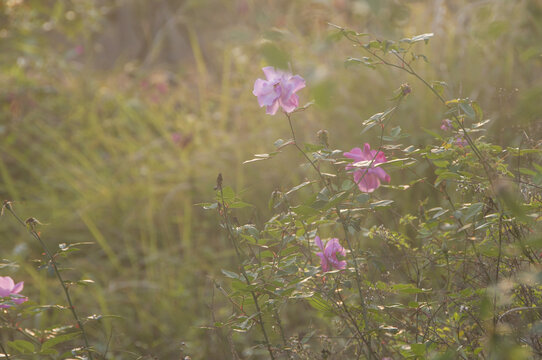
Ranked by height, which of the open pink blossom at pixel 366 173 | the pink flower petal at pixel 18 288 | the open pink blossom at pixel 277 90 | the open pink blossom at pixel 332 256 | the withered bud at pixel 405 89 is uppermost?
the withered bud at pixel 405 89

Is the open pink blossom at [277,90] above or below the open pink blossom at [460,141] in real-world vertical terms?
above

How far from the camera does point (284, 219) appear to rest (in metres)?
1.19

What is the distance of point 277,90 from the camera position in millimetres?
1149

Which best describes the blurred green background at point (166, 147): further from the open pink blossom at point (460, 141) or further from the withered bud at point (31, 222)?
the withered bud at point (31, 222)

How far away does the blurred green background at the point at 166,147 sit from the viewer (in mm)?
2281

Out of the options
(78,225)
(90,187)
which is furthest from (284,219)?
(90,187)

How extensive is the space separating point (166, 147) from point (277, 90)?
256cm

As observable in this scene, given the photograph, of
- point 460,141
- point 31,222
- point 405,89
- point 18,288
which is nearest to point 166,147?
point 18,288

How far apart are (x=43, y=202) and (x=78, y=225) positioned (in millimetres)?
364

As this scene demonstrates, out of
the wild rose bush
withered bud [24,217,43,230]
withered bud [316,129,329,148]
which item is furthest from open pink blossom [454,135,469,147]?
withered bud [24,217,43,230]

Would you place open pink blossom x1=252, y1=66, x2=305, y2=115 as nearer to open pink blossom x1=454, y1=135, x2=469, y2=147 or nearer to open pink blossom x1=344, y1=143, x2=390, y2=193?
open pink blossom x1=344, y1=143, x2=390, y2=193

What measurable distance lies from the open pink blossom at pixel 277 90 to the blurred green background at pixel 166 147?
0.40 m

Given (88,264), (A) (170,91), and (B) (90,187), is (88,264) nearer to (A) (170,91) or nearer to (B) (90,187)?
(B) (90,187)

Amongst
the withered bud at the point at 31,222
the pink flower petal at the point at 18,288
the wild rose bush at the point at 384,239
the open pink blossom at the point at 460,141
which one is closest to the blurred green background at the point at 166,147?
the open pink blossom at the point at 460,141
